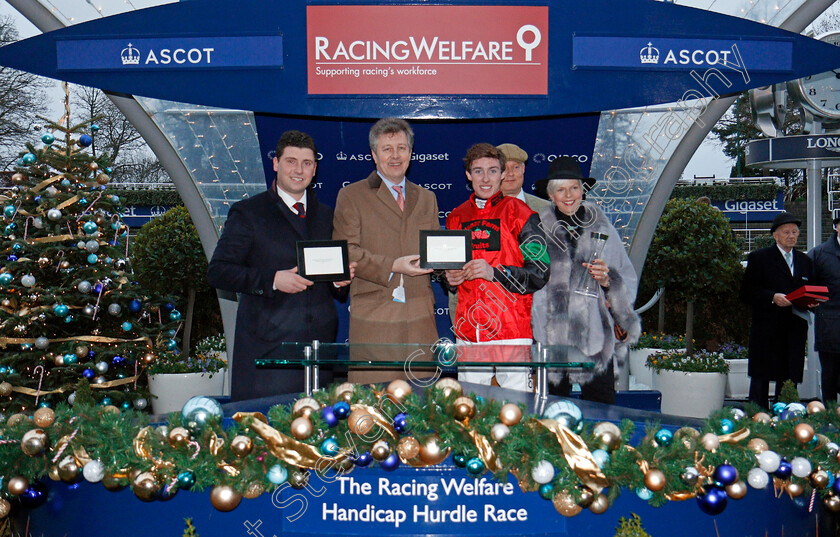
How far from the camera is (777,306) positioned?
655 centimetres

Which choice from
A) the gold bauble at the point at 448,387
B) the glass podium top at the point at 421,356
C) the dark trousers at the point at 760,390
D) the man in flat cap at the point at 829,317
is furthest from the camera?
the dark trousers at the point at 760,390

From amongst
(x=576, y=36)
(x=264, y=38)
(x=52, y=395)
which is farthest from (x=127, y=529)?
(x=52, y=395)

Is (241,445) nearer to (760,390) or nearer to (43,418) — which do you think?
(43,418)

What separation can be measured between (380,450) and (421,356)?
0.40 metres

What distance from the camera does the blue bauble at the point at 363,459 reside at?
2.19m

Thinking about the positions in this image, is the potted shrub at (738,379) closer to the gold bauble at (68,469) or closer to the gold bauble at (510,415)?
the gold bauble at (510,415)

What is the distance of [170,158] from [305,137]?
2714 millimetres

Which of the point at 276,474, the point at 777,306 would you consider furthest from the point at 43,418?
the point at 777,306

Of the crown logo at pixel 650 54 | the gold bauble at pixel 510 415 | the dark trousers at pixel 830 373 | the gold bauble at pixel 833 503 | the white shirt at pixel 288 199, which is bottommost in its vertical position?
the dark trousers at pixel 830 373

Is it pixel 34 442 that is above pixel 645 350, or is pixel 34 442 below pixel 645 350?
above

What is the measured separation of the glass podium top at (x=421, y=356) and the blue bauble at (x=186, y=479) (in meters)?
0.40

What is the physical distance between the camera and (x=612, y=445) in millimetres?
2178

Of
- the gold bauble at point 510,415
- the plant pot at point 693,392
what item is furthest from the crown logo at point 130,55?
the plant pot at point 693,392

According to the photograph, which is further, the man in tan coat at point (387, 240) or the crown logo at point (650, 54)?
the crown logo at point (650, 54)
